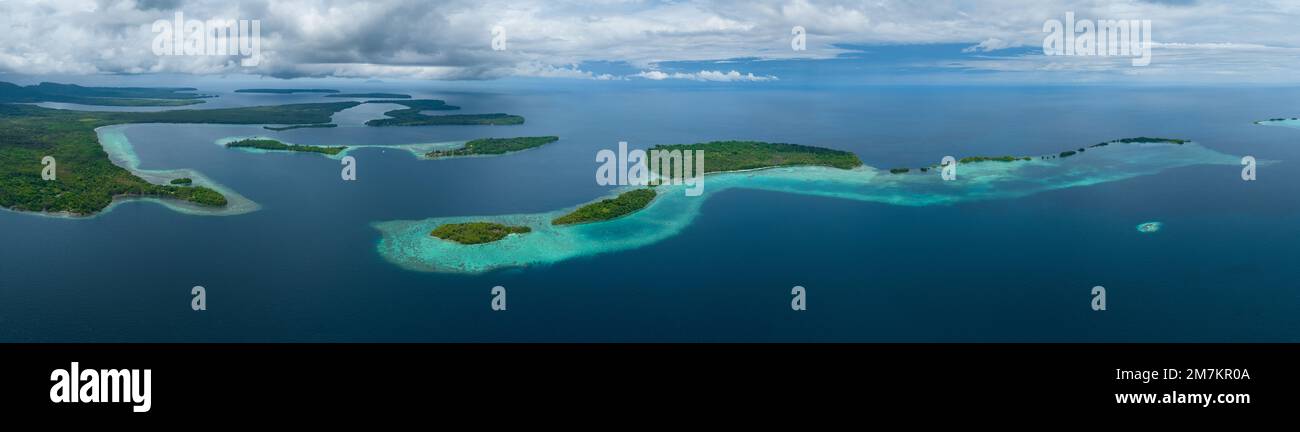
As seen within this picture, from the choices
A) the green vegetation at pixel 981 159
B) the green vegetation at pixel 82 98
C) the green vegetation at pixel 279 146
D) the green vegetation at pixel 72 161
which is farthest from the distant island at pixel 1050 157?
the green vegetation at pixel 82 98

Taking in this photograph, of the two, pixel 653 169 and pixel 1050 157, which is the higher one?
pixel 1050 157

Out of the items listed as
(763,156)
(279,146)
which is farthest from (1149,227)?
(279,146)

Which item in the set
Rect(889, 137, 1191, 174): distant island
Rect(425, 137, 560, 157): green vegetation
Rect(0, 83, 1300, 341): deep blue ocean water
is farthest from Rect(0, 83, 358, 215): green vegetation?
Rect(889, 137, 1191, 174): distant island

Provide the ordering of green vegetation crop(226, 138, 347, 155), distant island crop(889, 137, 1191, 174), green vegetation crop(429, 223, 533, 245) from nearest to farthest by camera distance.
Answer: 1. green vegetation crop(429, 223, 533, 245)
2. distant island crop(889, 137, 1191, 174)
3. green vegetation crop(226, 138, 347, 155)

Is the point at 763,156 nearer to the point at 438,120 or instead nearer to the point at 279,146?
the point at 279,146

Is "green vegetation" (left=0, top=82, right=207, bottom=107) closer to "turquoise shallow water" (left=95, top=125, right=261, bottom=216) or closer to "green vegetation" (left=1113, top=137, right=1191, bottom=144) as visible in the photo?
"turquoise shallow water" (left=95, top=125, right=261, bottom=216)

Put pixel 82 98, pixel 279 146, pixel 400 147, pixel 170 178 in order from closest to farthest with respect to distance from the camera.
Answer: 1. pixel 170 178
2. pixel 279 146
3. pixel 400 147
4. pixel 82 98

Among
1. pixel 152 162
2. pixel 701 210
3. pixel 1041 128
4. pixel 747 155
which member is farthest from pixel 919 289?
pixel 1041 128
